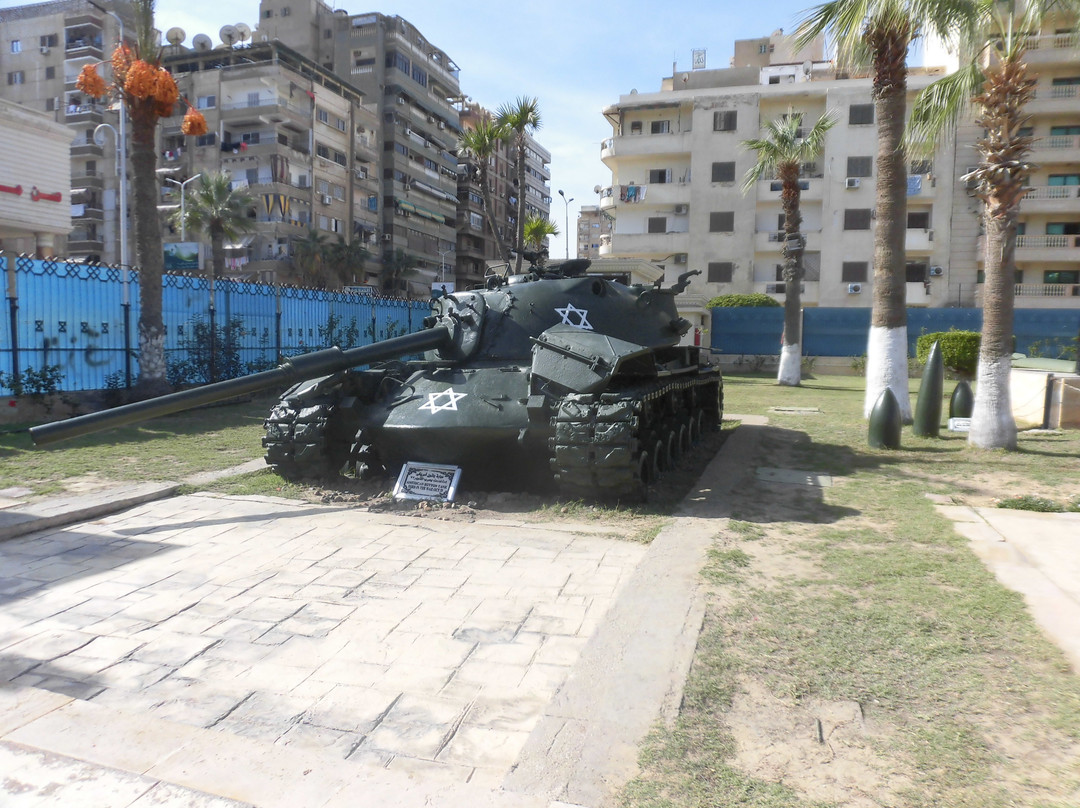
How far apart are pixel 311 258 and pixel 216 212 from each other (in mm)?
7435

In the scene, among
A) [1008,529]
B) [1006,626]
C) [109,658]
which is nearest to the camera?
[109,658]

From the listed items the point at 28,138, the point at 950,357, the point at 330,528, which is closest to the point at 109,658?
the point at 330,528

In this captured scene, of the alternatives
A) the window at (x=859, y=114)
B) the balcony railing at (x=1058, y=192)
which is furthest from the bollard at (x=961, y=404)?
the window at (x=859, y=114)

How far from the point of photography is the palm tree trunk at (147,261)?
14.3m

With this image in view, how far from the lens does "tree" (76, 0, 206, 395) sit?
1412 cm

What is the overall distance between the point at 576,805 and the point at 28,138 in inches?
888

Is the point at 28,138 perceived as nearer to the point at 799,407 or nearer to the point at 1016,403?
the point at 799,407

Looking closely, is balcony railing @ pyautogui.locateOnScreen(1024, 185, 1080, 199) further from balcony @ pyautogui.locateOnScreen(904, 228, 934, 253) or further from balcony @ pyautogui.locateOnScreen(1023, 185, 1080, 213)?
balcony @ pyautogui.locateOnScreen(904, 228, 934, 253)

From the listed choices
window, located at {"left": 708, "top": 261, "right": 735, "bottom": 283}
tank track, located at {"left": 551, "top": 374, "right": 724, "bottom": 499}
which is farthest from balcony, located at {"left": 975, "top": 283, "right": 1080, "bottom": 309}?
tank track, located at {"left": 551, "top": 374, "right": 724, "bottom": 499}

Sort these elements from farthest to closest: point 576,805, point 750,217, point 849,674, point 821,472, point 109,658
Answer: point 750,217 < point 821,472 < point 109,658 < point 849,674 < point 576,805

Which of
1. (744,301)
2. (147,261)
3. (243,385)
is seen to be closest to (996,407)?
(243,385)

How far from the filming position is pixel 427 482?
25.3ft

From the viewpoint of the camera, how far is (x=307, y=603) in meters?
4.92

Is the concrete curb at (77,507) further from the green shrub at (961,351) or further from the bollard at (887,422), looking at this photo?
the green shrub at (961,351)
